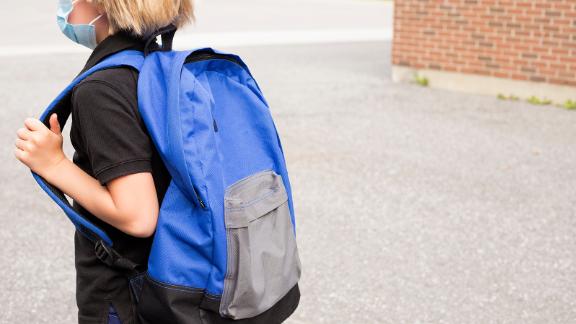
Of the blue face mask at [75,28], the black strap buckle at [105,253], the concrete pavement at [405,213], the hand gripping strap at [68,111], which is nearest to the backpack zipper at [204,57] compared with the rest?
the hand gripping strap at [68,111]

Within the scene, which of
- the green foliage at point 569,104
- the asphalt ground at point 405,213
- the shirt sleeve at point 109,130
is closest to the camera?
the shirt sleeve at point 109,130

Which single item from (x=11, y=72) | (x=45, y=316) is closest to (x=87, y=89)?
(x=45, y=316)

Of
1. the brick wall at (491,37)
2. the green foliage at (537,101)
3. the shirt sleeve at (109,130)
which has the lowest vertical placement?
the green foliage at (537,101)

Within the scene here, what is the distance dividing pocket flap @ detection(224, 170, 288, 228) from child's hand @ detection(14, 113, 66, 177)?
0.40 meters

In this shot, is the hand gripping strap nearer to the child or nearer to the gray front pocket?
the child

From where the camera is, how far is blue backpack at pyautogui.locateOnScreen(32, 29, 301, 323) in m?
1.84

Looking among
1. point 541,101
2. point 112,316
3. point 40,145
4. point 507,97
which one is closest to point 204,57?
point 40,145

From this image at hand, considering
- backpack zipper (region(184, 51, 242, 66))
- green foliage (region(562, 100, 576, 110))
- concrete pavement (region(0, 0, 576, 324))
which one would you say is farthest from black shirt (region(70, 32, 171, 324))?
green foliage (region(562, 100, 576, 110))

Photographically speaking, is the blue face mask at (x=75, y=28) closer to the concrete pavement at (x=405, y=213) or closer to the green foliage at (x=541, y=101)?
the concrete pavement at (x=405, y=213)

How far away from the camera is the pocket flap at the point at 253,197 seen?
1.88 meters

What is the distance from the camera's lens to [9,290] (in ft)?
14.1

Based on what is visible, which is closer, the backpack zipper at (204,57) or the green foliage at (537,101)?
the backpack zipper at (204,57)

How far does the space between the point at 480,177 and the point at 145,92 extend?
15.7 ft

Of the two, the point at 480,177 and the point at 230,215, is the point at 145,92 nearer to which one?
the point at 230,215
